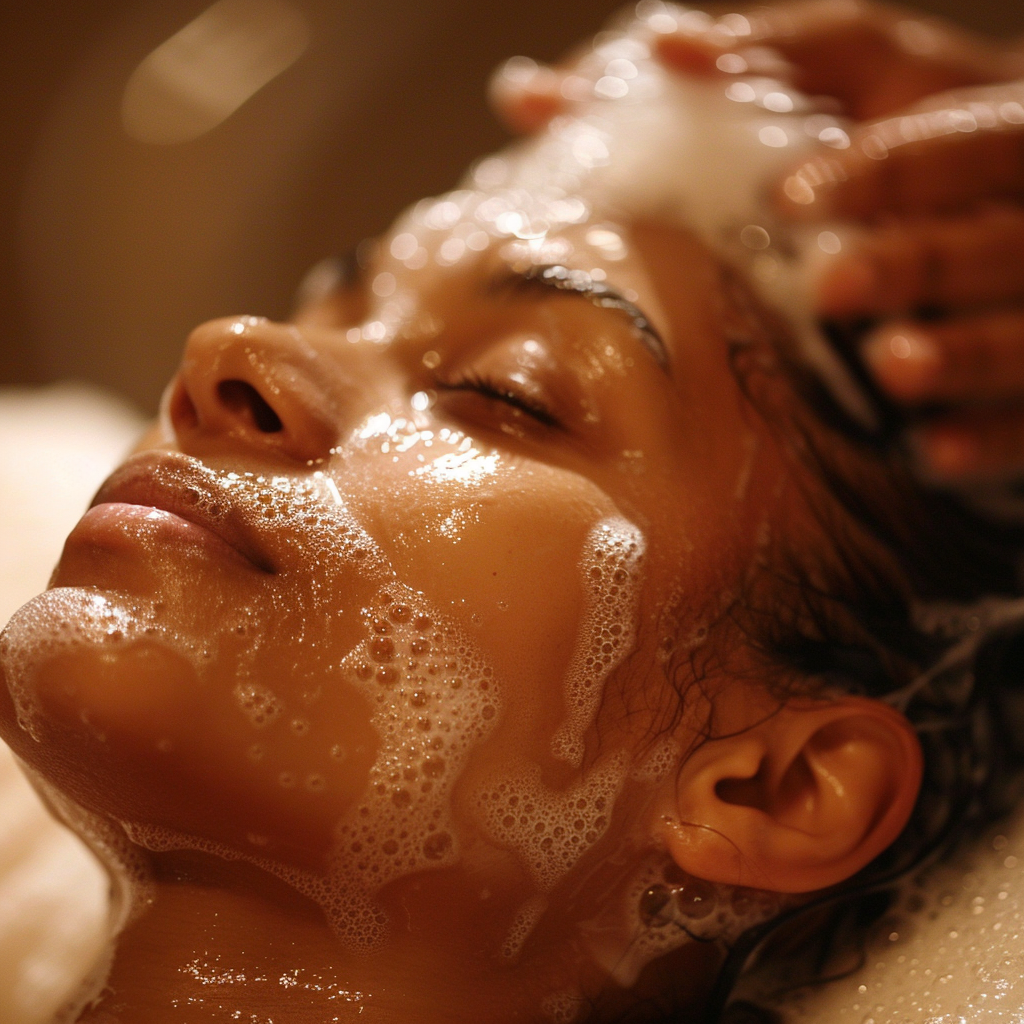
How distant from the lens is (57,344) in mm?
2188

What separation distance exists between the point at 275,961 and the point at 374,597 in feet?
0.99

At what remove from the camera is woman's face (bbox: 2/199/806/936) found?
0.69 m

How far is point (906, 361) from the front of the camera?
104 cm

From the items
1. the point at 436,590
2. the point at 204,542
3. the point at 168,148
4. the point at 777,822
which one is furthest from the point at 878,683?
the point at 168,148

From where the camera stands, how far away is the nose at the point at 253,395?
A: 0.77 meters

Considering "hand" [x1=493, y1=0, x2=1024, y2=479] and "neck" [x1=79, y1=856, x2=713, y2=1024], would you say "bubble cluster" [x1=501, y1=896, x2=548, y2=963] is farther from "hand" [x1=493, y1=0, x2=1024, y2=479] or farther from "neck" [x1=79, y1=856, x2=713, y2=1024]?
"hand" [x1=493, y1=0, x2=1024, y2=479]

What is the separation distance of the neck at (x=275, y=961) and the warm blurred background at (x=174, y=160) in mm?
1561

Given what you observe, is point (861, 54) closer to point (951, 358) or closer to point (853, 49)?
point (853, 49)

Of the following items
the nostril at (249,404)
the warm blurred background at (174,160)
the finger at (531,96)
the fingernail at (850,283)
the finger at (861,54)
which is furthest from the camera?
the warm blurred background at (174,160)

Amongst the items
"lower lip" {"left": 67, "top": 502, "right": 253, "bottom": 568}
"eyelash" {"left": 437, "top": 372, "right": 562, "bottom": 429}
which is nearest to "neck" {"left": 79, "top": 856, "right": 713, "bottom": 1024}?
"lower lip" {"left": 67, "top": 502, "right": 253, "bottom": 568}

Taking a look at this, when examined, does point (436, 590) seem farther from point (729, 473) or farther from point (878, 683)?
point (878, 683)

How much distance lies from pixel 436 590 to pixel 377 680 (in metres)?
0.08

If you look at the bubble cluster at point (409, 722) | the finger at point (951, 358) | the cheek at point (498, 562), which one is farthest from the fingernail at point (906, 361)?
the bubble cluster at point (409, 722)

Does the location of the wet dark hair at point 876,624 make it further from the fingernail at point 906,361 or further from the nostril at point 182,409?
the nostril at point 182,409
